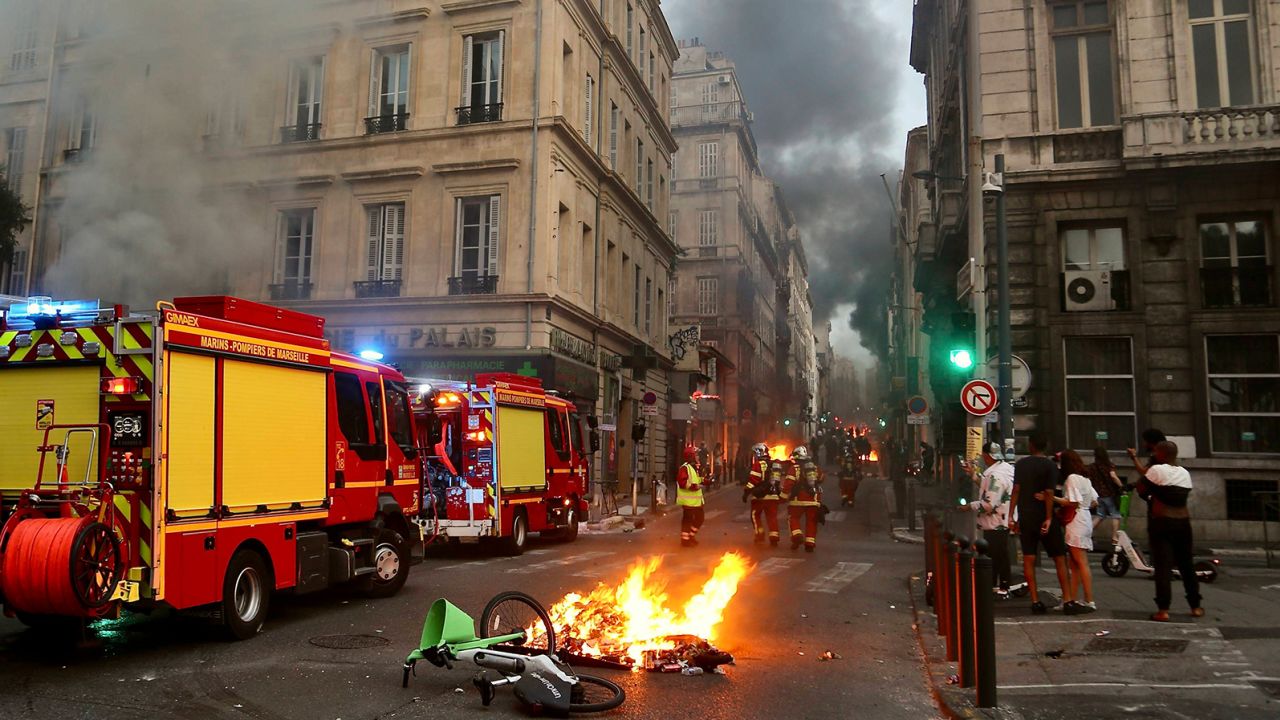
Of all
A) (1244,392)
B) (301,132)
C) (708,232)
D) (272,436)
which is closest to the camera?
(272,436)

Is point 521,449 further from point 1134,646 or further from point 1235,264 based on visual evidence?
point 1235,264

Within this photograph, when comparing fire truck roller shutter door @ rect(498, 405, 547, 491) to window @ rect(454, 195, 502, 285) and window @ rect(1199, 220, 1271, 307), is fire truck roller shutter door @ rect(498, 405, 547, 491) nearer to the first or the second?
window @ rect(454, 195, 502, 285)

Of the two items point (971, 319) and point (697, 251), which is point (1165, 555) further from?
point (697, 251)

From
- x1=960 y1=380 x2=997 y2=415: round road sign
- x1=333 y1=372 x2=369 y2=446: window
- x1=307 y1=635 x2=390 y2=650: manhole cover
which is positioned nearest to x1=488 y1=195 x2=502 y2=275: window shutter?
x1=960 y1=380 x2=997 y2=415: round road sign

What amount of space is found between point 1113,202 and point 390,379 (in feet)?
48.2

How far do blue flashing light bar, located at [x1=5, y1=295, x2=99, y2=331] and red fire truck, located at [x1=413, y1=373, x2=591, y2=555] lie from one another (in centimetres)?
564

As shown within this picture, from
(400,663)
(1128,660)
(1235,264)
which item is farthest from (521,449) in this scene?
(1235,264)

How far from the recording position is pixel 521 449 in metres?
14.5

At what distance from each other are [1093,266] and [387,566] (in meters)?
15.0

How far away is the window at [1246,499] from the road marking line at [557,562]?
11529 millimetres

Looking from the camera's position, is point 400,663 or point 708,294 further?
point 708,294

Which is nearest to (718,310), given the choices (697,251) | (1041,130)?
(697,251)

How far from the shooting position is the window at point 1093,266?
1747cm

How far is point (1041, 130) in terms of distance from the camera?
17.9 meters
